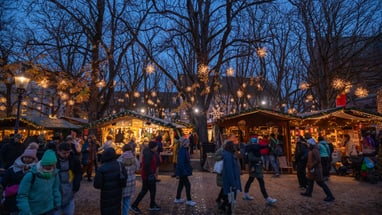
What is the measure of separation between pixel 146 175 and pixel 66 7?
1142cm

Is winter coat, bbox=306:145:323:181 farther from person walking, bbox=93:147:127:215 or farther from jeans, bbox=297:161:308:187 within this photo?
person walking, bbox=93:147:127:215

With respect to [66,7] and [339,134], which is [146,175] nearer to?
[66,7]

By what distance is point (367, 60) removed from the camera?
52.4 feet

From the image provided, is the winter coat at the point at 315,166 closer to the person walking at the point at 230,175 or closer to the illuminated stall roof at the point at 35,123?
the person walking at the point at 230,175

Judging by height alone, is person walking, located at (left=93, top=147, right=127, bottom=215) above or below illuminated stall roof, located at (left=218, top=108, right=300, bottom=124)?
below

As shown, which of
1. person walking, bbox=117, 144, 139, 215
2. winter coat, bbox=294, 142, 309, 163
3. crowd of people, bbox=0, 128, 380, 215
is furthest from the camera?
winter coat, bbox=294, 142, 309, 163

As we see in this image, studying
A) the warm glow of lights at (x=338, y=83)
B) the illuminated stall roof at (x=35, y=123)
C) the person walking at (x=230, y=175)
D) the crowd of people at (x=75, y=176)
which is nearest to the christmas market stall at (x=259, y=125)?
the warm glow of lights at (x=338, y=83)

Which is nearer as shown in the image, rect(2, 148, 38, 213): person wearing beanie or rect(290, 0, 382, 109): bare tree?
rect(2, 148, 38, 213): person wearing beanie

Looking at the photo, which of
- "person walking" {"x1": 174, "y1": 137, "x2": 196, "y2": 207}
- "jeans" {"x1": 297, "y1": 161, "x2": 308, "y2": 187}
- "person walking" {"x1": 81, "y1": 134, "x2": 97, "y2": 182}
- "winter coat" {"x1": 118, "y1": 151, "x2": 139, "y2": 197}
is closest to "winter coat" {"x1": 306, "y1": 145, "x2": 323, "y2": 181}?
"jeans" {"x1": 297, "y1": 161, "x2": 308, "y2": 187}

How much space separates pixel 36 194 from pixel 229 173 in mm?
3520

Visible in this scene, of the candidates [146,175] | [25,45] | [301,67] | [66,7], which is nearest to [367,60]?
[301,67]

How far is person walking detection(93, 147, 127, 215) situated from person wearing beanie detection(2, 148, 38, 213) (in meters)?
0.96

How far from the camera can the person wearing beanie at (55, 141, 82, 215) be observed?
3566mm

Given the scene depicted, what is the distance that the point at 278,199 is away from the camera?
6516mm
